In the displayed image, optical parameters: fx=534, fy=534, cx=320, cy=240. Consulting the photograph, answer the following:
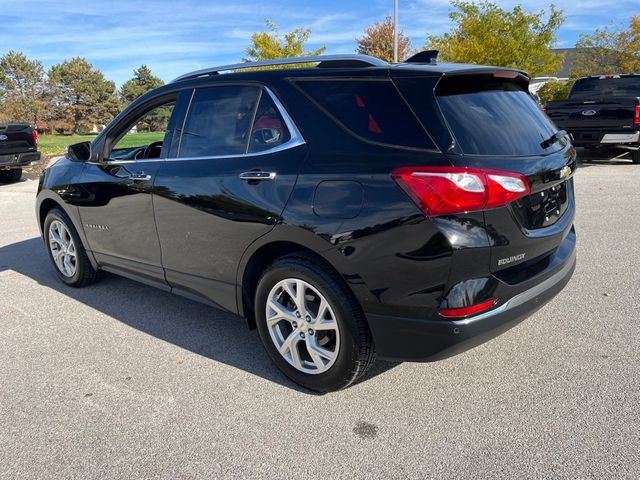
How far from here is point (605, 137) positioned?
1155cm

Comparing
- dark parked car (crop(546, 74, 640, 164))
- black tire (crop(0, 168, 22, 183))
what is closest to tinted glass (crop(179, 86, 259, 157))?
dark parked car (crop(546, 74, 640, 164))

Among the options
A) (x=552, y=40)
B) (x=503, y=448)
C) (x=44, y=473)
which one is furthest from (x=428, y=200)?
(x=552, y=40)

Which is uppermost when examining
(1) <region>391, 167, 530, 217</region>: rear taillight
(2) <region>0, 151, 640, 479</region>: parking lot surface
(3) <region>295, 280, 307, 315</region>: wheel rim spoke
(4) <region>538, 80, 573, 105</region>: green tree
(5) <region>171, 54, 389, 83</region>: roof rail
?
(4) <region>538, 80, 573, 105</region>: green tree

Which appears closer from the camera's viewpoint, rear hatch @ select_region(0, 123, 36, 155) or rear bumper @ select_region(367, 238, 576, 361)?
rear bumper @ select_region(367, 238, 576, 361)

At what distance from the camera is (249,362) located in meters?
3.47

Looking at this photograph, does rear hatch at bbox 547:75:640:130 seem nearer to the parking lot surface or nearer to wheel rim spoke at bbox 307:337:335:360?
the parking lot surface

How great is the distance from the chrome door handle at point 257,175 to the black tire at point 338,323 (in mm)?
468

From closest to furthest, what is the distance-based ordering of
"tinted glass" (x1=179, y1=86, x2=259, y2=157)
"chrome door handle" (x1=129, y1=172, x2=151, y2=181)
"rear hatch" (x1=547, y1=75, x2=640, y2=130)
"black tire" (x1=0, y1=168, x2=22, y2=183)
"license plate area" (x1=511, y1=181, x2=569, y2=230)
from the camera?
"license plate area" (x1=511, y1=181, x2=569, y2=230) → "tinted glass" (x1=179, y1=86, x2=259, y2=157) → "chrome door handle" (x1=129, y1=172, x2=151, y2=181) → "rear hatch" (x1=547, y1=75, x2=640, y2=130) → "black tire" (x1=0, y1=168, x2=22, y2=183)

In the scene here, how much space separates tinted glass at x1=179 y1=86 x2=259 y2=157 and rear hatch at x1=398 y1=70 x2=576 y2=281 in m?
1.09

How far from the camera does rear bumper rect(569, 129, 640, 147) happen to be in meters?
11.4

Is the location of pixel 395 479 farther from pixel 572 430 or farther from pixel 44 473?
pixel 44 473

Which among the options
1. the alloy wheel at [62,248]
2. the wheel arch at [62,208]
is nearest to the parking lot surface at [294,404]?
the wheel arch at [62,208]

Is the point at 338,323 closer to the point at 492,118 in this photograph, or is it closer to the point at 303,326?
the point at 303,326

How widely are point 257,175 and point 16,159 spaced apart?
11250 mm
